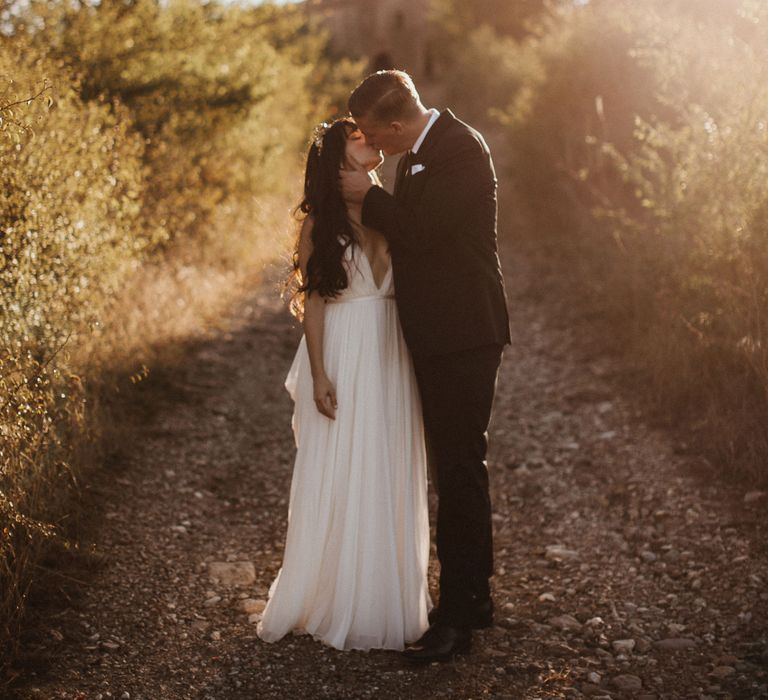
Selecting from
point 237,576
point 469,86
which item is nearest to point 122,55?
point 237,576

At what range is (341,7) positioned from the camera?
4450cm

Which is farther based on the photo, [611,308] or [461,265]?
[611,308]

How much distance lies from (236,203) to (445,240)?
8.56m

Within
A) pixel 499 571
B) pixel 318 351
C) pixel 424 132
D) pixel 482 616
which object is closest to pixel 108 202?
pixel 318 351

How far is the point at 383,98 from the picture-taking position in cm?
350

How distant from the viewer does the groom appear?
138 inches

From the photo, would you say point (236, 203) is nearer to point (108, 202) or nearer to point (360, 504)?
point (108, 202)

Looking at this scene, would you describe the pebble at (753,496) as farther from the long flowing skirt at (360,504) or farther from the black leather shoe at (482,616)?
the long flowing skirt at (360,504)

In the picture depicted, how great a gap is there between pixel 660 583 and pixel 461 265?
2.13m

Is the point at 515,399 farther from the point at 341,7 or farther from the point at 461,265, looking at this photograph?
the point at 341,7

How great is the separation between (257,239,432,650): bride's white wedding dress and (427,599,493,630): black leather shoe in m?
0.10

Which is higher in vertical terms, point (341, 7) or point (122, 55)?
point (341, 7)

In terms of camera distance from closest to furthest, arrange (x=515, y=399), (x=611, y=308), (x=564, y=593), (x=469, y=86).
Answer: (x=564, y=593) < (x=515, y=399) < (x=611, y=308) < (x=469, y=86)

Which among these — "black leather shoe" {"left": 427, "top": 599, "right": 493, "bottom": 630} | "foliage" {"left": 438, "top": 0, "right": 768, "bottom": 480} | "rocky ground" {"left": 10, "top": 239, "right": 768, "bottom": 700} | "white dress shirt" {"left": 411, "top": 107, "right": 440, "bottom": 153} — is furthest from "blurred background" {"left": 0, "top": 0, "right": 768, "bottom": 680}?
"black leather shoe" {"left": 427, "top": 599, "right": 493, "bottom": 630}
